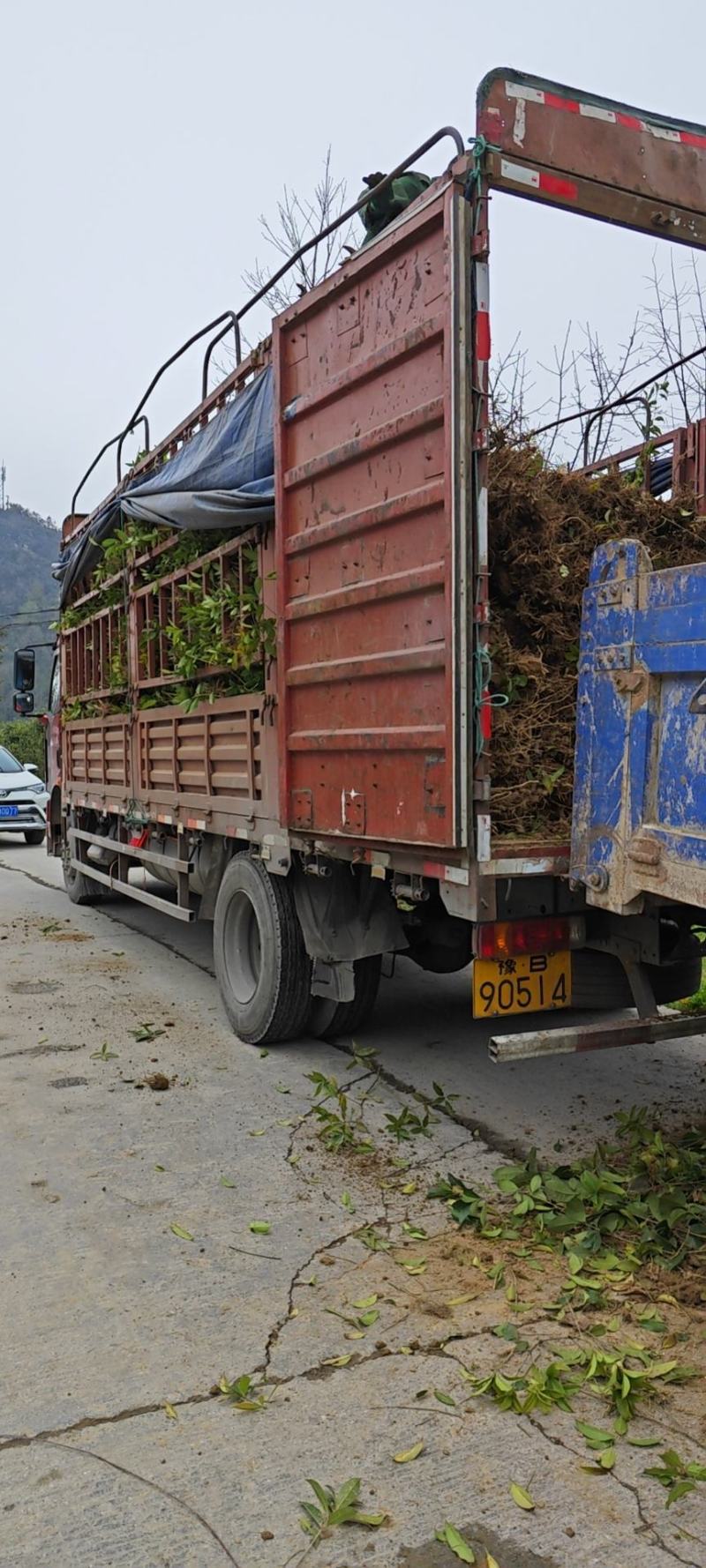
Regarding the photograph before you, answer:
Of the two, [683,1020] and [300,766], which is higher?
[300,766]

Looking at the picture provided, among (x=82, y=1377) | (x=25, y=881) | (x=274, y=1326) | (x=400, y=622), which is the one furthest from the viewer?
(x=25, y=881)

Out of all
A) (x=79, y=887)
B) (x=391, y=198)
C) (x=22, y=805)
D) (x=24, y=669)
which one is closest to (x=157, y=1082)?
(x=391, y=198)

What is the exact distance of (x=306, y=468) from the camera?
4641 millimetres

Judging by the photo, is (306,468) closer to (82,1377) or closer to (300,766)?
(300,766)

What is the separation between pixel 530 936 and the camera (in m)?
3.93

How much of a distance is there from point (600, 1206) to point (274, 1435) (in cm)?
140

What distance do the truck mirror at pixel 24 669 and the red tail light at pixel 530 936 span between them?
8.10 m

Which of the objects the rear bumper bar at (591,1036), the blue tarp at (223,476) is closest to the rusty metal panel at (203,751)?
the blue tarp at (223,476)

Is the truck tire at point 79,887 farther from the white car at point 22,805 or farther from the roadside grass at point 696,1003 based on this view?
the roadside grass at point 696,1003

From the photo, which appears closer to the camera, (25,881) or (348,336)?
(348,336)

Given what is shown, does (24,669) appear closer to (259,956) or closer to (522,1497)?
(259,956)

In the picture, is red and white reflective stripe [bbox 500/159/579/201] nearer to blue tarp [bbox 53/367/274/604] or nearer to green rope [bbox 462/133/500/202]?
green rope [bbox 462/133/500/202]

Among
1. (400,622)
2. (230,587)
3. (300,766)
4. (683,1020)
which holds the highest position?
(230,587)

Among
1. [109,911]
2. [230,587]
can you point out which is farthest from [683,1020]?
[109,911]
